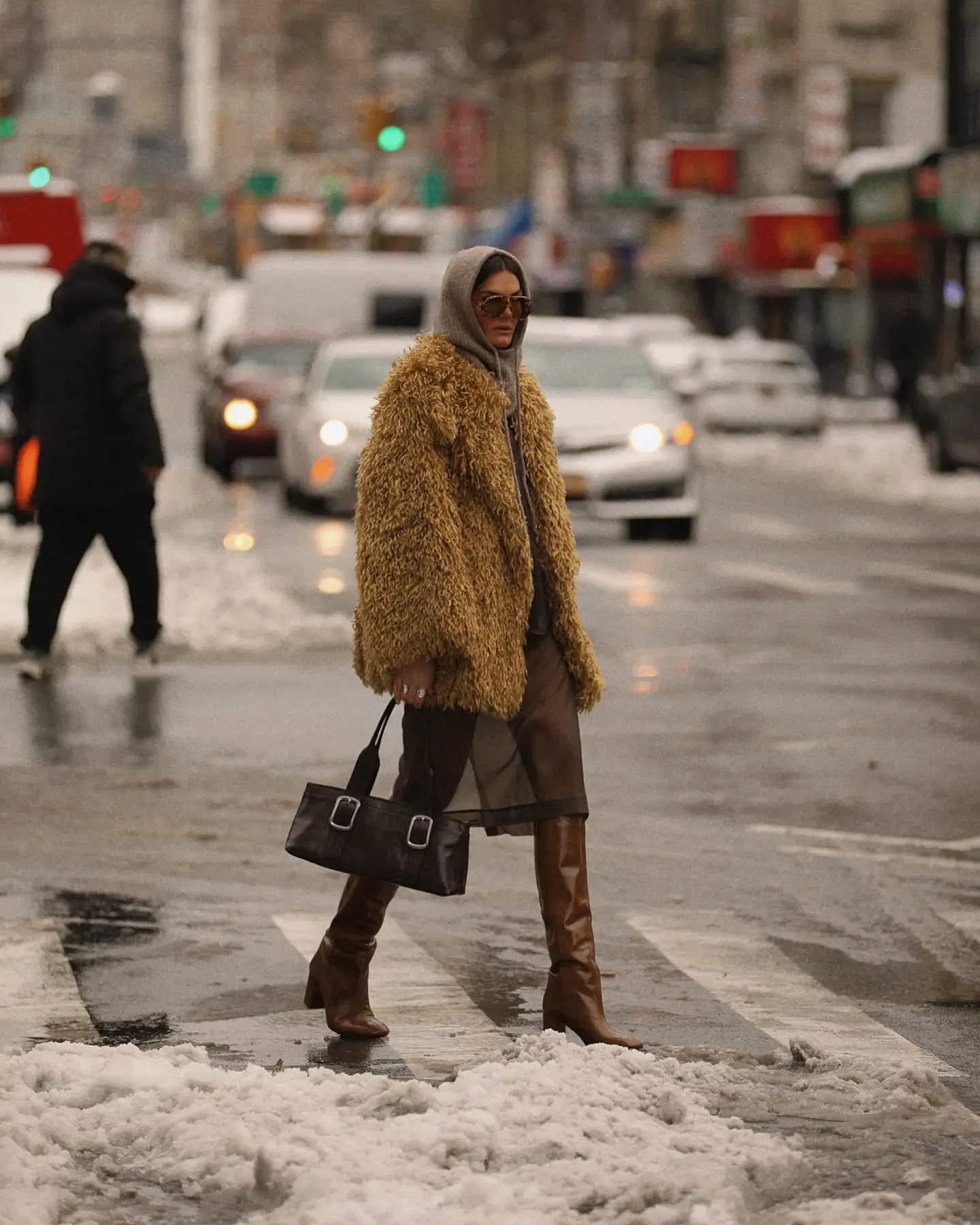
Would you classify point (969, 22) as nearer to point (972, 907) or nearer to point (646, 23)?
point (646, 23)

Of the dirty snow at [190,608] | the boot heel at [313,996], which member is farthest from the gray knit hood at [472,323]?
the dirty snow at [190,608]

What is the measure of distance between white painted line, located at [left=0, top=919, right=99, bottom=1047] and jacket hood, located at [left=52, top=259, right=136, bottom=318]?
564 cm

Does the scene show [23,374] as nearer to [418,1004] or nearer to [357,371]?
[418,1004]

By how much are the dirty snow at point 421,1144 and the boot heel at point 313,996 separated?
0.69m

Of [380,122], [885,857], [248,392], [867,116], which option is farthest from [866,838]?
[867,116]

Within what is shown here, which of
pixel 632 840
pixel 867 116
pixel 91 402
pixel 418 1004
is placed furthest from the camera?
pixel 867 116

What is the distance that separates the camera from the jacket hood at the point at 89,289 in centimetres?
1298

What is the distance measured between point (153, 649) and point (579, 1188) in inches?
355

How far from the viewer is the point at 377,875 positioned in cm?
621

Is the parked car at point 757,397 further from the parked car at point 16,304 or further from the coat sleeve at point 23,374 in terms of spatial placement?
the coat sleeve at point 23,374

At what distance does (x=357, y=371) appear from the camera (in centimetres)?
2588

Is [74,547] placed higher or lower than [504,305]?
lower

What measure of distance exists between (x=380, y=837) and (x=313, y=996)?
1.80 feet

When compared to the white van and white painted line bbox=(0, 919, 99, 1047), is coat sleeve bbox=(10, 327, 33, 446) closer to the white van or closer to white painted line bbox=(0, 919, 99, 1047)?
white painted line bbox=(0, 919, 99, 1047)
